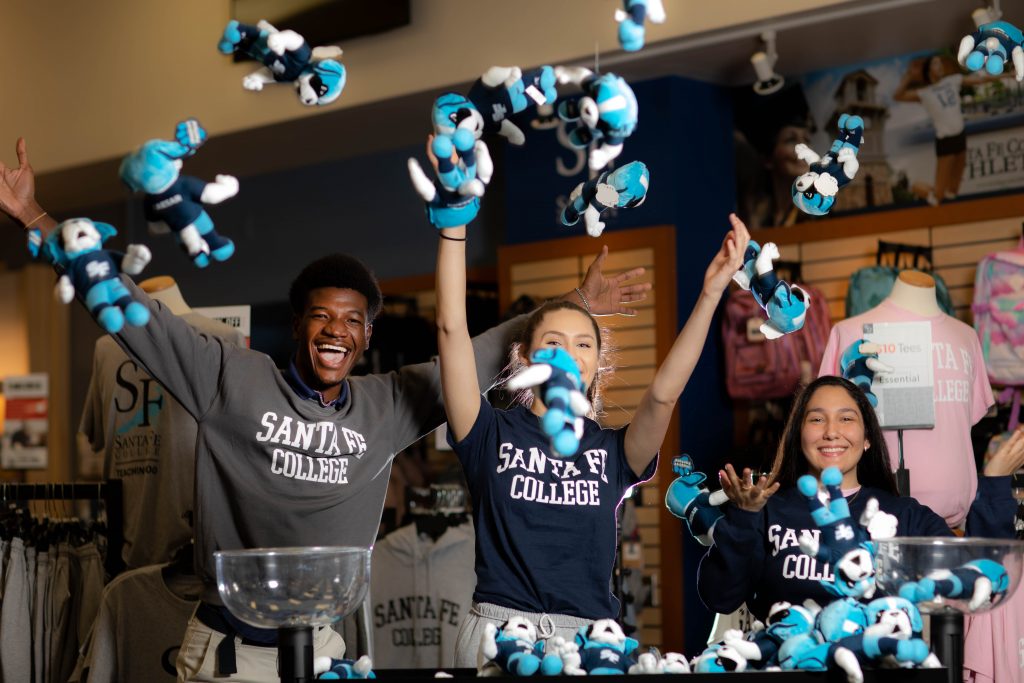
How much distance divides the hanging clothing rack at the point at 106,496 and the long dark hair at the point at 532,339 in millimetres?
1485

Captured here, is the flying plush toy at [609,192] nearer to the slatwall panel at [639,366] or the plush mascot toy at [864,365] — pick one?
the plush mascot toy at [864,365]

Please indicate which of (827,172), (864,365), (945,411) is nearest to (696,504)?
(827,172)

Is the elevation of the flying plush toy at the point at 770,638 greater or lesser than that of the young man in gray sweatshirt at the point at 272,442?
lesser

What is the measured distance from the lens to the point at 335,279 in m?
2.62

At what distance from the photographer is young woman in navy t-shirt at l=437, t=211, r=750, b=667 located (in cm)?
231

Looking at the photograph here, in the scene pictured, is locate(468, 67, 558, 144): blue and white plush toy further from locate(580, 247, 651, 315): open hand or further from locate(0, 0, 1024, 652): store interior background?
locate(0, 0, 1024, 652): store interior background

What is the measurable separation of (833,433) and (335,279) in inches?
43.9

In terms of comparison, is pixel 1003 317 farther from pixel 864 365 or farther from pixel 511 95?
pixel 511 95

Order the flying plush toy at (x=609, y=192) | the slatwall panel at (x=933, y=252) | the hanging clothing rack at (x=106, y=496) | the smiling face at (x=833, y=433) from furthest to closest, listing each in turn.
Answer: the slatwall panel at (x=933, y=252)
the hanging clothing rack at (x=106, y=496)
the smiling face at (x=833, y=433)
the flying plush toy at (x=609, y=192)

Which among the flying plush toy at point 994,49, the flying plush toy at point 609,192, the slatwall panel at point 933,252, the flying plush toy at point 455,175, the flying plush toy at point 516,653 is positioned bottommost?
the flying plush toy at point 516,653

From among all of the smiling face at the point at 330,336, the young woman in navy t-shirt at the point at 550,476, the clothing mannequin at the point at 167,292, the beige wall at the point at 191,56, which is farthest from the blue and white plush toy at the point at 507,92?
the beige wall at the point at 191,56

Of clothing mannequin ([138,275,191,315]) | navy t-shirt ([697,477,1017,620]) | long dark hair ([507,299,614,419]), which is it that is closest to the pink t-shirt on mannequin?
navy t-shirt ([697,477,1017,620])

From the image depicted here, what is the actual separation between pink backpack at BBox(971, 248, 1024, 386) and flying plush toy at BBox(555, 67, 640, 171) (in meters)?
2.86

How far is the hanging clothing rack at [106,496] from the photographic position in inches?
143
